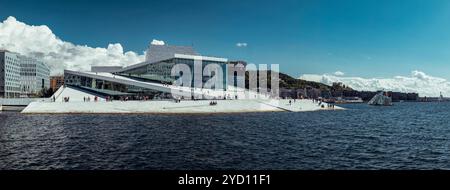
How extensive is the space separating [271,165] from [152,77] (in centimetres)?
7284

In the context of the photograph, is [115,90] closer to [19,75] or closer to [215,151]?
[215,151]

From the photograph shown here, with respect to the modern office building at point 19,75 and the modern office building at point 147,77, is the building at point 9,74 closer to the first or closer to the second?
the modern office building at point 19,75

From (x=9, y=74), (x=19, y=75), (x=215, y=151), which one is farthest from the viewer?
(x=19, y=75)

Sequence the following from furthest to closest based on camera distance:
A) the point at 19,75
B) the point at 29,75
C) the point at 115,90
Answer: the point at 29,75, the point at 19,75, the point at 115,90

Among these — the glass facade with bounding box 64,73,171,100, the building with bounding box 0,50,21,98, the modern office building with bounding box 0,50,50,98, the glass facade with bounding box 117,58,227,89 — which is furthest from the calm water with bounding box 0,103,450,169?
the building with bounding box 0,50,21,98

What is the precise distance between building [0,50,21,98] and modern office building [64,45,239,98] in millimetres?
58094

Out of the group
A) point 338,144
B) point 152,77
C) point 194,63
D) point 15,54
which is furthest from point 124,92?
point 15,54

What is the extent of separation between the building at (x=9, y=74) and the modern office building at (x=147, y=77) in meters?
58.1

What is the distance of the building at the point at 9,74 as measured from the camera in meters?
125

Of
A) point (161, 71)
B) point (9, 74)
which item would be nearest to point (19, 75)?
point (9, 74)

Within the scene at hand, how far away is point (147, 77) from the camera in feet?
282

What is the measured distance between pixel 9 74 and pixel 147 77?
77370 millimetres

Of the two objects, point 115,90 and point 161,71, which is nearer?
point 115,90
